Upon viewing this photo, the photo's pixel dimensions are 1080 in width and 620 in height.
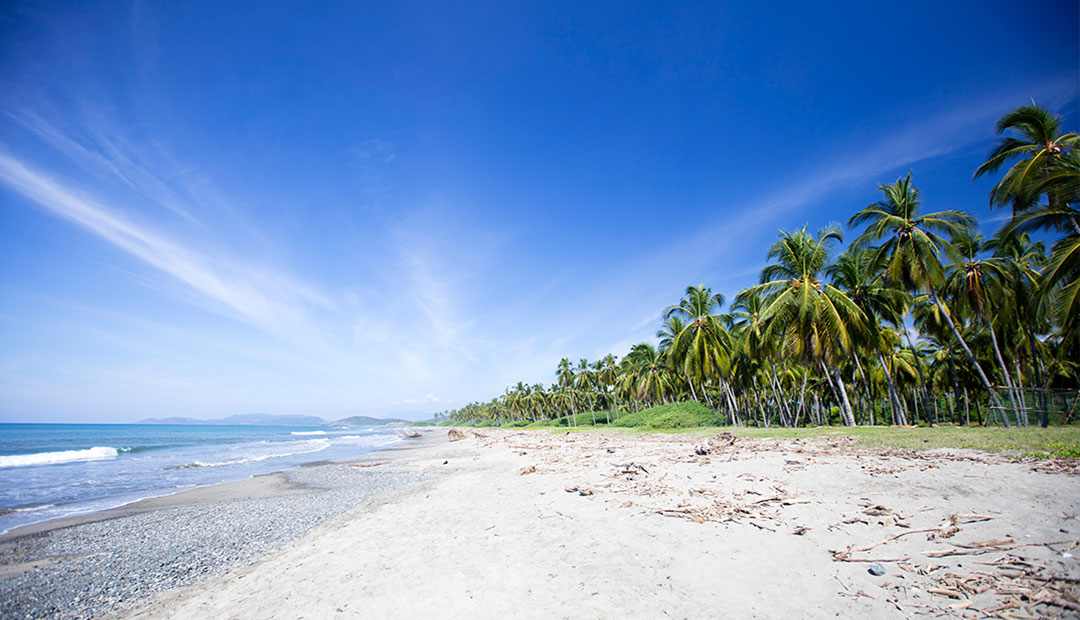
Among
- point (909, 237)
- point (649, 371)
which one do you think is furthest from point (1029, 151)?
point (649, 371)

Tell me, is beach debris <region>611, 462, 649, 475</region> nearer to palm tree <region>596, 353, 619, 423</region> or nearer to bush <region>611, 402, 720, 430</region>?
bush <region>611, 402, 720, 430</region>

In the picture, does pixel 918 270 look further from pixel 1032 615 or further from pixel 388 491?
pixel 388 491

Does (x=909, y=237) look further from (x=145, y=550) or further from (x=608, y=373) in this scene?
(x=608, y=373)

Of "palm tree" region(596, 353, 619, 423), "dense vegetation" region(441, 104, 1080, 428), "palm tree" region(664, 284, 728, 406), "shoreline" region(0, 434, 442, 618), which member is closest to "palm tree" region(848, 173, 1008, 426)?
"dense vegetation" region(441, 104, 1080, 428)

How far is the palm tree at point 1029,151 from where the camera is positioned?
1411 cm

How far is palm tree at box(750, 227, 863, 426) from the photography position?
21.0 m

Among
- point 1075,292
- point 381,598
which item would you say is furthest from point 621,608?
point 1075,292

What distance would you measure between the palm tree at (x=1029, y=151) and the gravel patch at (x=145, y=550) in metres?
25.0

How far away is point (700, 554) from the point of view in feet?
16.8

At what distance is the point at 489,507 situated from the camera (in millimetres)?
8820

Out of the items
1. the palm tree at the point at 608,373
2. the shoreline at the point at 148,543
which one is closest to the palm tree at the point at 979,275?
the shoreline at the point at 148,543

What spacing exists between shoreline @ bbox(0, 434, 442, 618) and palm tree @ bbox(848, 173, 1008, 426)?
25.6m

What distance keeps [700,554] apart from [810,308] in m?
20.2

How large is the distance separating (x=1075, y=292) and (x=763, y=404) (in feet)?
137
